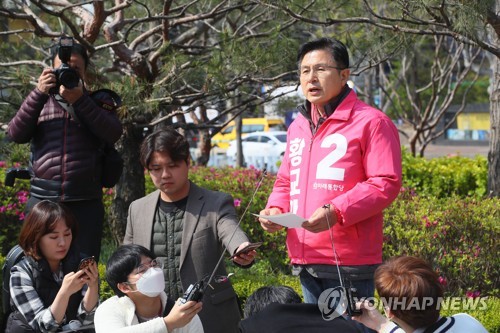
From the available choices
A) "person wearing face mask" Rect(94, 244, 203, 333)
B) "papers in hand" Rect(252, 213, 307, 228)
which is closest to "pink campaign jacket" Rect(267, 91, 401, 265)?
"papers in hand" Rect(252, 213, 307, 228)

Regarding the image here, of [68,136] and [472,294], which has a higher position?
[68,136]

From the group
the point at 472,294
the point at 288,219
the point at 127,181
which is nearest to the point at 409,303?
the point at 288,219

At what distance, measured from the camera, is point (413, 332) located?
2.57 meters

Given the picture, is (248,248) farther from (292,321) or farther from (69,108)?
(69,108)

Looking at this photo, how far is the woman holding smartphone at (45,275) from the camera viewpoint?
349cm

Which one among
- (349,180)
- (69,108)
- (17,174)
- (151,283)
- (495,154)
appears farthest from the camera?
(495,154)

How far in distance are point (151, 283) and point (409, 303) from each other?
3.30 feet

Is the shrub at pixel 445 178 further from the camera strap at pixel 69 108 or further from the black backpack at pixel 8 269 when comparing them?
the black backpack at pixel 8 269

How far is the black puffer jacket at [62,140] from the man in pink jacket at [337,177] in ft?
3.57

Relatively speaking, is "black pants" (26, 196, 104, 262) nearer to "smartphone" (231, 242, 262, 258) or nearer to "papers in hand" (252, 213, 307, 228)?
"smartphone" (231, 242, 262, 258)

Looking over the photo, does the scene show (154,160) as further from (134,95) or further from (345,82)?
(134,95)

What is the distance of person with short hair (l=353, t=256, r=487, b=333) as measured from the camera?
8.24 ft

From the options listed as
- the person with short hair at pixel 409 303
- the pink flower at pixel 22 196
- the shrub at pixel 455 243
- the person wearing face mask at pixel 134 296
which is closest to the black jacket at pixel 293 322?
the person with short hair at pixel 409 303

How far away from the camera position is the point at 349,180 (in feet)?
10.2
